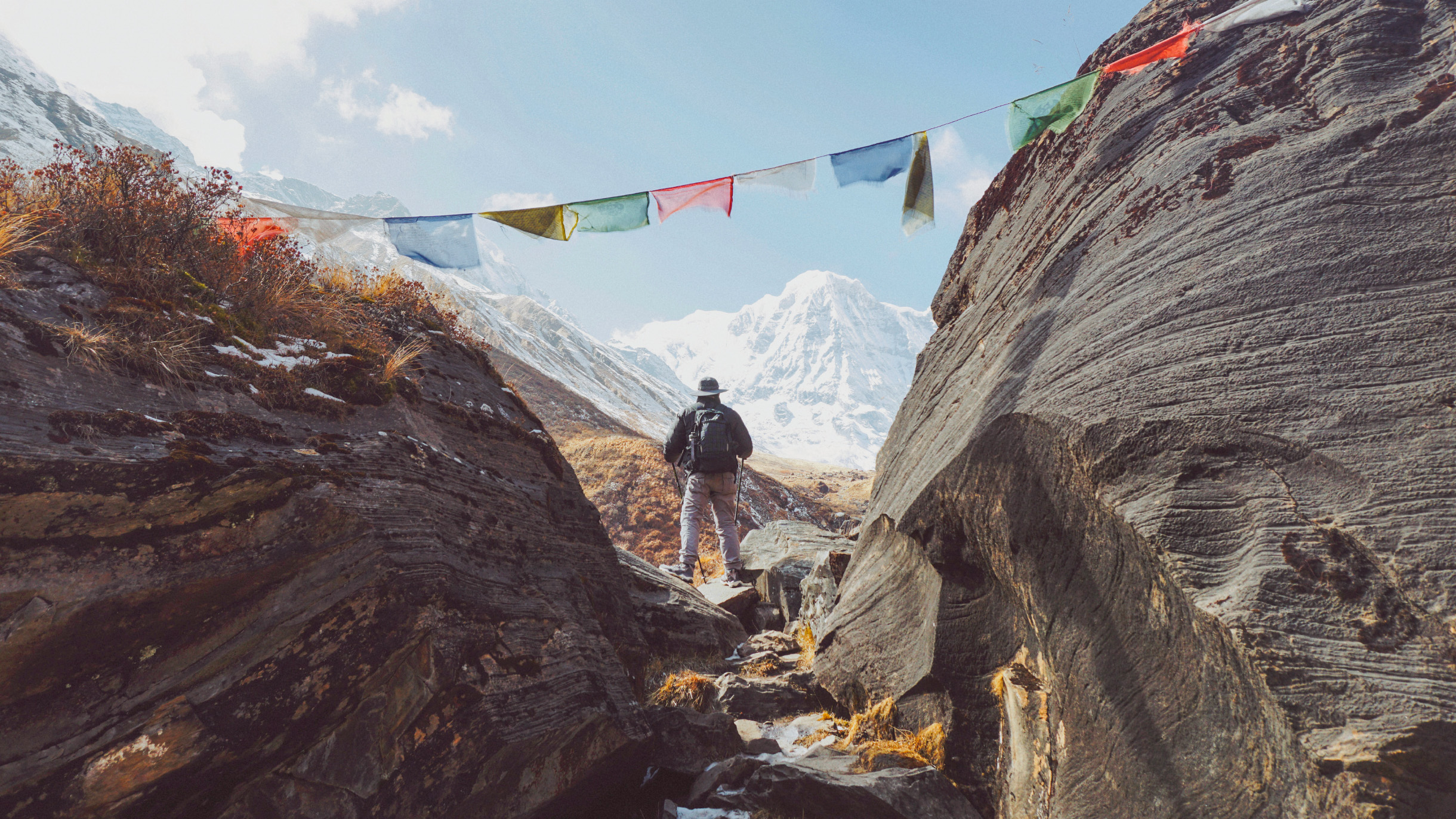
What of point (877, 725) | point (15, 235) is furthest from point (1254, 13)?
point (15, 235)

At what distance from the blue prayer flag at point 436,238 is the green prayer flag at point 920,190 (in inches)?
233

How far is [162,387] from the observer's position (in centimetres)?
389

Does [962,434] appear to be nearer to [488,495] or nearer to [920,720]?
[920,720]

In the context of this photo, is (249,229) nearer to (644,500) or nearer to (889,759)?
(889,759)

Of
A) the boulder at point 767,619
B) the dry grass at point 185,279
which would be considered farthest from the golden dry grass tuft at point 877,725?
the dry grass at point 185,279

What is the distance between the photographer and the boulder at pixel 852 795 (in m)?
3.92

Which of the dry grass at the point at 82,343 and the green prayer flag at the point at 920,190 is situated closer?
the dry grass at the point at 82,343

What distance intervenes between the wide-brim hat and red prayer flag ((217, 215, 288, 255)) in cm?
608

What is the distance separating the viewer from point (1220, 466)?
10.7ft

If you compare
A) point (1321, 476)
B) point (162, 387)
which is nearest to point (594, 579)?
point (162, 387)

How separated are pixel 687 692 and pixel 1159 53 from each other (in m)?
7.11

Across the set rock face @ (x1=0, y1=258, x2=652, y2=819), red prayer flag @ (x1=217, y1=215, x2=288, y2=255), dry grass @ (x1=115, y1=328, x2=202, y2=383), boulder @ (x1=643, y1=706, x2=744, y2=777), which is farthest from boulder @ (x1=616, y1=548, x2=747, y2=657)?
red prayer flag @ (x1=217, y1=215, x2=288, y2=255)

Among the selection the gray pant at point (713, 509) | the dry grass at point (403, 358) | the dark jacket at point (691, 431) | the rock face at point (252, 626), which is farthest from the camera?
the dark jacket at point (691, 431)

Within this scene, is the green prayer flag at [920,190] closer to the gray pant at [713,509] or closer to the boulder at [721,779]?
the gray pant at [713,509]
